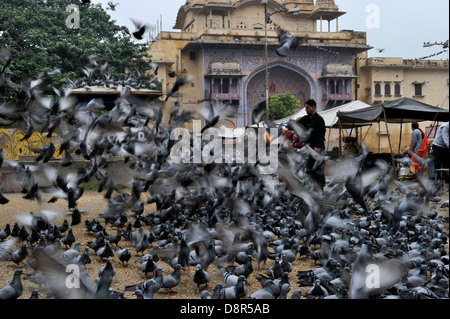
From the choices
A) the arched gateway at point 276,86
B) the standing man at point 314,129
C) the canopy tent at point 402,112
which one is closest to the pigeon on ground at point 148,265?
the standing man at point 314,129

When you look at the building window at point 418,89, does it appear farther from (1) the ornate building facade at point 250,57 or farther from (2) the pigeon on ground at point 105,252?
(2) the pigeon on ground at point 105,252

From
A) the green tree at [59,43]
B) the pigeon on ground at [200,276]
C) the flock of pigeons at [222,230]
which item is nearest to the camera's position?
the flock of pigeons at [222,230]

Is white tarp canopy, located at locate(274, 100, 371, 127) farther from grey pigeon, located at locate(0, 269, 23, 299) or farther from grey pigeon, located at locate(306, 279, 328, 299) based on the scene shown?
grey pigeon, located at locate(0, 269, 23, 299)

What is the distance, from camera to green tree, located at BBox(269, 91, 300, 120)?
97.2 ft

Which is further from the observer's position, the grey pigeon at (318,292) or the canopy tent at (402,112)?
the canopy tent at (402,112)

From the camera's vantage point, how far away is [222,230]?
524 centimetres

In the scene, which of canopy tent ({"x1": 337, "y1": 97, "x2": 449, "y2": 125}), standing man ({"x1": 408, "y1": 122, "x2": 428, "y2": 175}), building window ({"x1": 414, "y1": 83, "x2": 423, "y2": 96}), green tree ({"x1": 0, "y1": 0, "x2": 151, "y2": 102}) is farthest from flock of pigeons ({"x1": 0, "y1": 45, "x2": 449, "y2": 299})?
building window ({"x1": 414, "y1": 83, "x2": 423, "y2": 96})

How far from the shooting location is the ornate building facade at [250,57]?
1261 inches

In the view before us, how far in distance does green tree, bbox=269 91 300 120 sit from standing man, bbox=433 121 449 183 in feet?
70.7

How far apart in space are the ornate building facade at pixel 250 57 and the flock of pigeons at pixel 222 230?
24.4 metres

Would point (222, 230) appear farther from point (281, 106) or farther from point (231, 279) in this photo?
point (281, 106)

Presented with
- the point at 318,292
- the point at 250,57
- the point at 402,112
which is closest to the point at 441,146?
the point at 402,112

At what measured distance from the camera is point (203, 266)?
4320 millimetres
